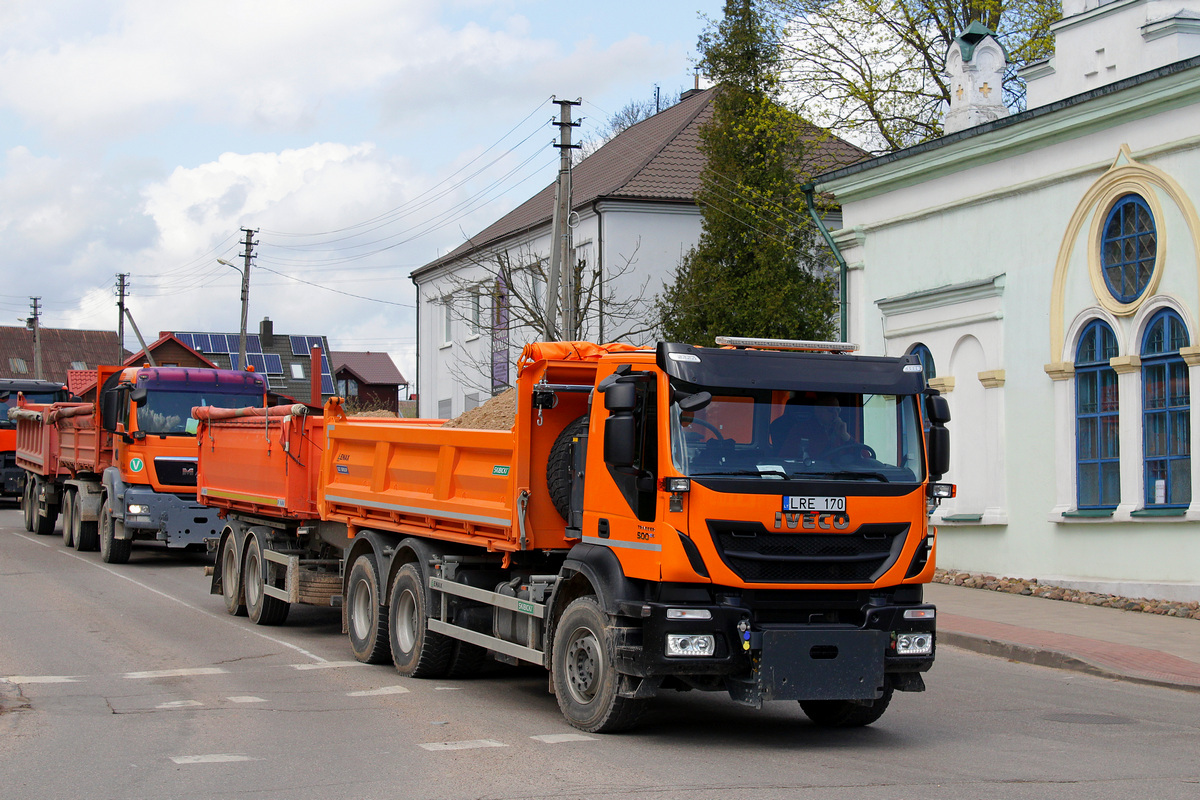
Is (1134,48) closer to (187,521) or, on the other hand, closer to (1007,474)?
(1007,474)

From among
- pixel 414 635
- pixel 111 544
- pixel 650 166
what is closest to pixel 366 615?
pixel 414 635

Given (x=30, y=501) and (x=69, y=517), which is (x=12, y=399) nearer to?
(x=30, y=501)

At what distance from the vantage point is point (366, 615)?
11.6 meters

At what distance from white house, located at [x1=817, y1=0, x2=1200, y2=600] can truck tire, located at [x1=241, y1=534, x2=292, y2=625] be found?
31.3 ft

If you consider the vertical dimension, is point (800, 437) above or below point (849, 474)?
above

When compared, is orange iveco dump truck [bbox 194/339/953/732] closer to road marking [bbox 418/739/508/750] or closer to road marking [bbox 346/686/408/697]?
road marking [bbox 418/739/508/750]

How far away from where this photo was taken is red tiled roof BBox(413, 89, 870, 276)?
34.2m

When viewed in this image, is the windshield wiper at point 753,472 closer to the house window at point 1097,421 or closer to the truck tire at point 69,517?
the house window at point 1097,421

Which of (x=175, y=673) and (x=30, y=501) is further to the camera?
(x=30, y=501)

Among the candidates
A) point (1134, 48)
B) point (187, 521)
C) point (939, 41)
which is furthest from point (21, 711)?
point (939, 41)

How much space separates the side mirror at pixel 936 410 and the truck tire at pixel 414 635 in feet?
14.1

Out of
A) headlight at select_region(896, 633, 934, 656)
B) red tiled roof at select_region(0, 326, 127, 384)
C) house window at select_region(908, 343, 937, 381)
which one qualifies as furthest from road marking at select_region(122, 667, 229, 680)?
red tiled roof at select_region(0, 326, 127, 384)

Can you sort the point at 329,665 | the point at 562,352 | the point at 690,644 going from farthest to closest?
the point at 329,665
the point at 562,352
the point at 690,644

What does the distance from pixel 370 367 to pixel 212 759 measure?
85.6m
